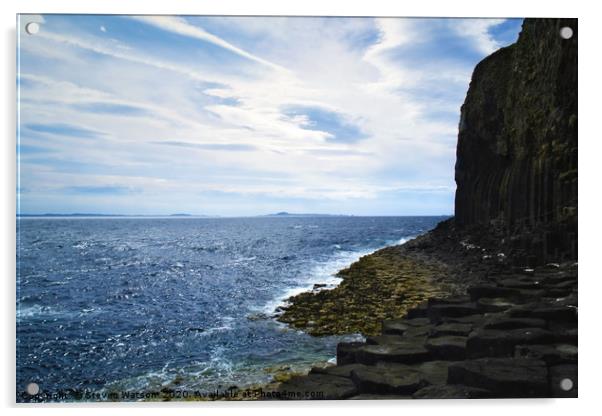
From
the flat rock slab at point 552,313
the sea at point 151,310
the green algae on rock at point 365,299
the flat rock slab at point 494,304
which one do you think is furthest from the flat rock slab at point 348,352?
the flat rock slab at point 552,313

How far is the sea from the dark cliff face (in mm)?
1024

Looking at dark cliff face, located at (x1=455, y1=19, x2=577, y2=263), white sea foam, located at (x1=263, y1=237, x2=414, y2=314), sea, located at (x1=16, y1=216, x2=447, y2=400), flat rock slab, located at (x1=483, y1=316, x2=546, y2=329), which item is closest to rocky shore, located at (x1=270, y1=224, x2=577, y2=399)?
flat rock slab, located at (x1=483, y1=316, x2=546, y2=329)

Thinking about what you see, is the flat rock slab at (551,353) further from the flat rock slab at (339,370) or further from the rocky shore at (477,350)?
the flat rock slab at (339,370)

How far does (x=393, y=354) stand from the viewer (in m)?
4.66

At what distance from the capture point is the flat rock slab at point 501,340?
14.3ft

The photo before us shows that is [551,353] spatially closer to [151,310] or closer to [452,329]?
[452,329]

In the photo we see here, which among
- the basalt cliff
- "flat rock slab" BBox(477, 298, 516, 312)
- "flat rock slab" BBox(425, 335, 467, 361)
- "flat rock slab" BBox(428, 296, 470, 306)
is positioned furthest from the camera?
"flat rock slab" BBox(428, 296, 470, 306)

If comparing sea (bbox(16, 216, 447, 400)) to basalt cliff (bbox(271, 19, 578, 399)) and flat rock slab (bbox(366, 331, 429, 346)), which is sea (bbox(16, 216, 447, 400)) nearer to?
basalt cliff (bbox(271, 19, 578, 399))

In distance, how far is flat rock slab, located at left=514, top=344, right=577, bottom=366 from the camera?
424 centimetres

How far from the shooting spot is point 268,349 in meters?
5.75

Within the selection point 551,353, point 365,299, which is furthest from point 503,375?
point 365,299
